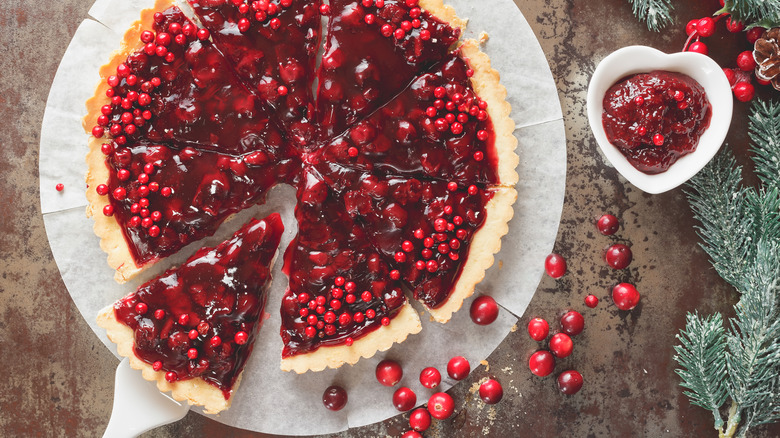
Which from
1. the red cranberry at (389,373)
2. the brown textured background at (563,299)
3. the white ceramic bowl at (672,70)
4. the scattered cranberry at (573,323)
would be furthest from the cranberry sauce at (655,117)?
the red cranberry at (389,373)

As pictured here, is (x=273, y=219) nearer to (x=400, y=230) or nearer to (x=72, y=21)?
(x=400, y=230)

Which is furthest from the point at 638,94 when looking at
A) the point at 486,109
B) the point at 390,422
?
the point at 390,422

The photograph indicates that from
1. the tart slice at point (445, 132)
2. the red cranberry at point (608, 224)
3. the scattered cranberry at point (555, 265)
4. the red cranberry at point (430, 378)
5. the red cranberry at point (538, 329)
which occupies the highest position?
the tart slice at point (445, 132)

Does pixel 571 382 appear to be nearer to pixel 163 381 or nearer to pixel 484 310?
pixel 484 310

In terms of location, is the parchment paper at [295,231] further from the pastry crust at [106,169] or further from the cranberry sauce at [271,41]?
the cranberry sauce at [271,41]

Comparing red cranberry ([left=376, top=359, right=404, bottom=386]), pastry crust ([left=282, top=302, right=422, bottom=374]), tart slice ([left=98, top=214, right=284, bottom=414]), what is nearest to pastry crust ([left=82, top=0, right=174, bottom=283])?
tart slice ([left=98, top=214, right=284, bottom=414])
